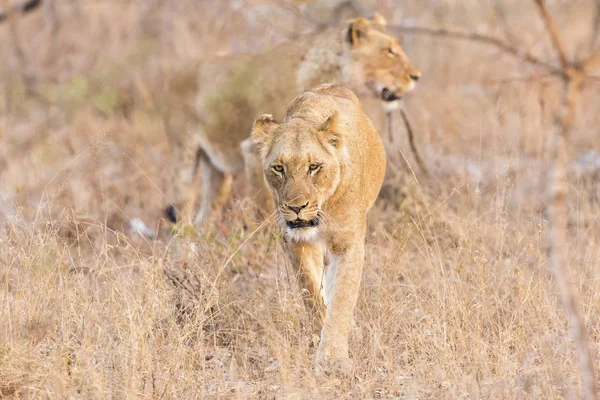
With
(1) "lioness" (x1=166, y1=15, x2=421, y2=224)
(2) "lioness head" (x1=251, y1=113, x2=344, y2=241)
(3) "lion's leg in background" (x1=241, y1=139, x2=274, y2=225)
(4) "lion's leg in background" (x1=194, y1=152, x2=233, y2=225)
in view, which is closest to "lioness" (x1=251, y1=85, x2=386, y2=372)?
(2) "lioness head" (x1=251, y1=113, x2=344, y2=241)

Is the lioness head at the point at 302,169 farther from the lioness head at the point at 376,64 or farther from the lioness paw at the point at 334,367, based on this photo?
the lioness head at the point at 376,64

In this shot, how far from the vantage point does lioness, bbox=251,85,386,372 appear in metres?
4.10

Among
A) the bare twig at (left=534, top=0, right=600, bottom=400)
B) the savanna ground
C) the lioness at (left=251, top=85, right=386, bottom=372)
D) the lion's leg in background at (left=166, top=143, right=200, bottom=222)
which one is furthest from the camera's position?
the lion's leg in background at (left=166, top=143, right=200, bottom=222)

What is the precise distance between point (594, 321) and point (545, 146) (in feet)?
13.0

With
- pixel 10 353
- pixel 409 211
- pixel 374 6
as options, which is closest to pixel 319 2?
pixel 374 6

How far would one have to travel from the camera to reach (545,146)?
8.13 meters

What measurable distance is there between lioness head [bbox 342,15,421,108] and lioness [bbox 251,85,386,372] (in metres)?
2.14

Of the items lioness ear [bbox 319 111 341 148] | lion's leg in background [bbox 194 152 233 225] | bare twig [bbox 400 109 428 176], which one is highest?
lioness ear [bbox 319 111 341 148]

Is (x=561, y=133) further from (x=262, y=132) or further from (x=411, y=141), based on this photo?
(x=411, y=141)

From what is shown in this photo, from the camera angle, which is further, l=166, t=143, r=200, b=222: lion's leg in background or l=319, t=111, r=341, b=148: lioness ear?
l=166, t=143, r=200, b=222: lion's leg in background

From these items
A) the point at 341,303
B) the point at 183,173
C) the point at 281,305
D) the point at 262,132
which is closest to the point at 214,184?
the point at 183,173

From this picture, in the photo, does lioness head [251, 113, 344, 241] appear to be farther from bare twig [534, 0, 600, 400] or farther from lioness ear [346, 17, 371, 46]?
lioness ear [346, 17, 371, 46]

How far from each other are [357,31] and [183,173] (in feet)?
6.16

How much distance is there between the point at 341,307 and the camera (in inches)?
168
